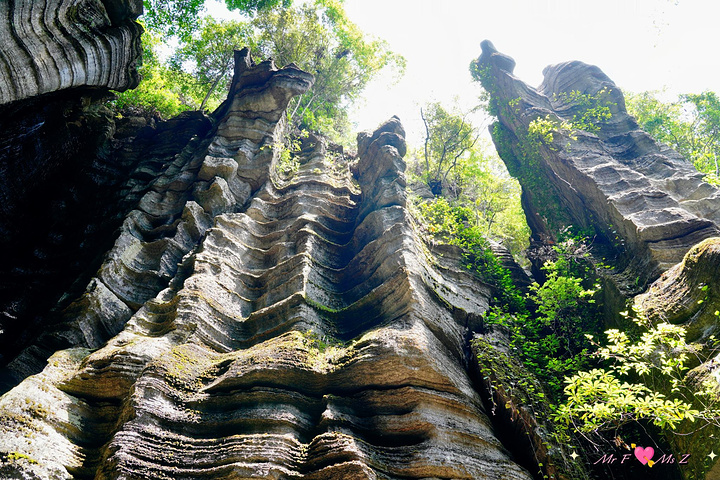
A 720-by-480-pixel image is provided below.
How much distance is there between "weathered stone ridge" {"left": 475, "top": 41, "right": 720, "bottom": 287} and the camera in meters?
10.1

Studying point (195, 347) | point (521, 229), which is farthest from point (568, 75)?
point (195, 347)

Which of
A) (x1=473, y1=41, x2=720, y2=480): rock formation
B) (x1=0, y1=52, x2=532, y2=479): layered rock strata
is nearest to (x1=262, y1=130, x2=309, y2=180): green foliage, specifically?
(x1=0, y1=52, x2=532, y2=479): layered rock strata

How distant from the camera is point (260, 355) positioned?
23.0 feet

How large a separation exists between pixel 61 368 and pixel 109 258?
3213 mm

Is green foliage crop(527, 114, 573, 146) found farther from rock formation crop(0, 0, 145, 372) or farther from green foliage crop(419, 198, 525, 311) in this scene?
rock formation crop(0, 0, 145, 372)

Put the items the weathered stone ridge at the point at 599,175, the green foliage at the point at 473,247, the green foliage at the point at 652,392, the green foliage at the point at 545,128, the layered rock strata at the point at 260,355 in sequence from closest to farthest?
1. the layered rock strata at the point at 260,355
2. the green foliage at the point at 652,392
3. the weathered stone ridge at the point at 599,175
4. the green foliage at the point at 473,247
5. the green foliage at the point at 545,128

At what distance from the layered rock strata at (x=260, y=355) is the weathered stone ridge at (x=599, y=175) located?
434 cm

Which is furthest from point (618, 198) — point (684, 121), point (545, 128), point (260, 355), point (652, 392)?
point (684, 121)

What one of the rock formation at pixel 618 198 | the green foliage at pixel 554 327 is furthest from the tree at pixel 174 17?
the green foliage at pixel 554 327

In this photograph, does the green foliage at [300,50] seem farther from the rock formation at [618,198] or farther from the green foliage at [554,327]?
the green foliage at [554,327]

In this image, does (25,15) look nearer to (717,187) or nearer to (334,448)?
(334,448)

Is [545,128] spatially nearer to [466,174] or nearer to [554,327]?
[466,174]

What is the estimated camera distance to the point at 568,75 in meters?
Result: 20.1

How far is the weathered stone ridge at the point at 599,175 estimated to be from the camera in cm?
1006
